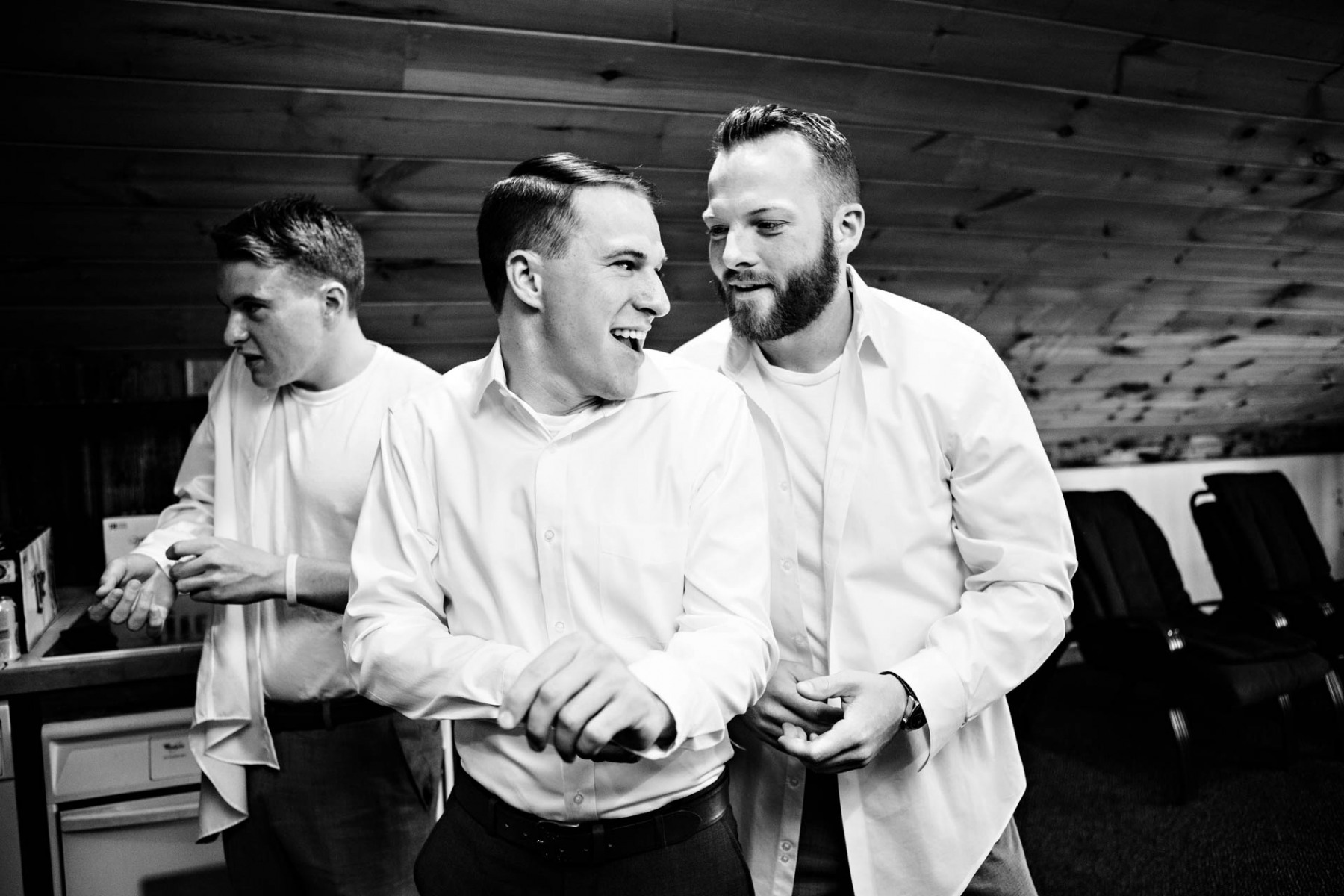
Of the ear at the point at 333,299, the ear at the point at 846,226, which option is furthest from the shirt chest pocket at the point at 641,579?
the ear at the point at 333,299

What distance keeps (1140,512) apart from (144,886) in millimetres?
3982

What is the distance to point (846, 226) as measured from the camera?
1440mm

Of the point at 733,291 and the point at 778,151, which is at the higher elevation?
the point at 778,151

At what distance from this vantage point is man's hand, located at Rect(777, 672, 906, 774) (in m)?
1.11

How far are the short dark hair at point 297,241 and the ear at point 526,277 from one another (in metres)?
0.71

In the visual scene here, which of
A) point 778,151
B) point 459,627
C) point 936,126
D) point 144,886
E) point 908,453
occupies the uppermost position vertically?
point 936,126

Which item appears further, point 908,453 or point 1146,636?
point 1146,636

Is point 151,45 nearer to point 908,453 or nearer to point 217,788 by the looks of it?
point 217,788

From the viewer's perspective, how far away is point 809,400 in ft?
4.70

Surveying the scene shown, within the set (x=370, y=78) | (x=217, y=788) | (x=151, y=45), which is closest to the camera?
(x=217, y=788)

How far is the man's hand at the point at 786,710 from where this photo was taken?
3.85 feet

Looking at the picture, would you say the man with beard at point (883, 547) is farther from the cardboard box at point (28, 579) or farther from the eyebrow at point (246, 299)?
the cardboard box at point (28, 579)

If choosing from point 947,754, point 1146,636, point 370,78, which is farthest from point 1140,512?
point 370,78

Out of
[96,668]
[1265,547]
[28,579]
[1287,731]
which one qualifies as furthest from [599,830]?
[1265,547]
